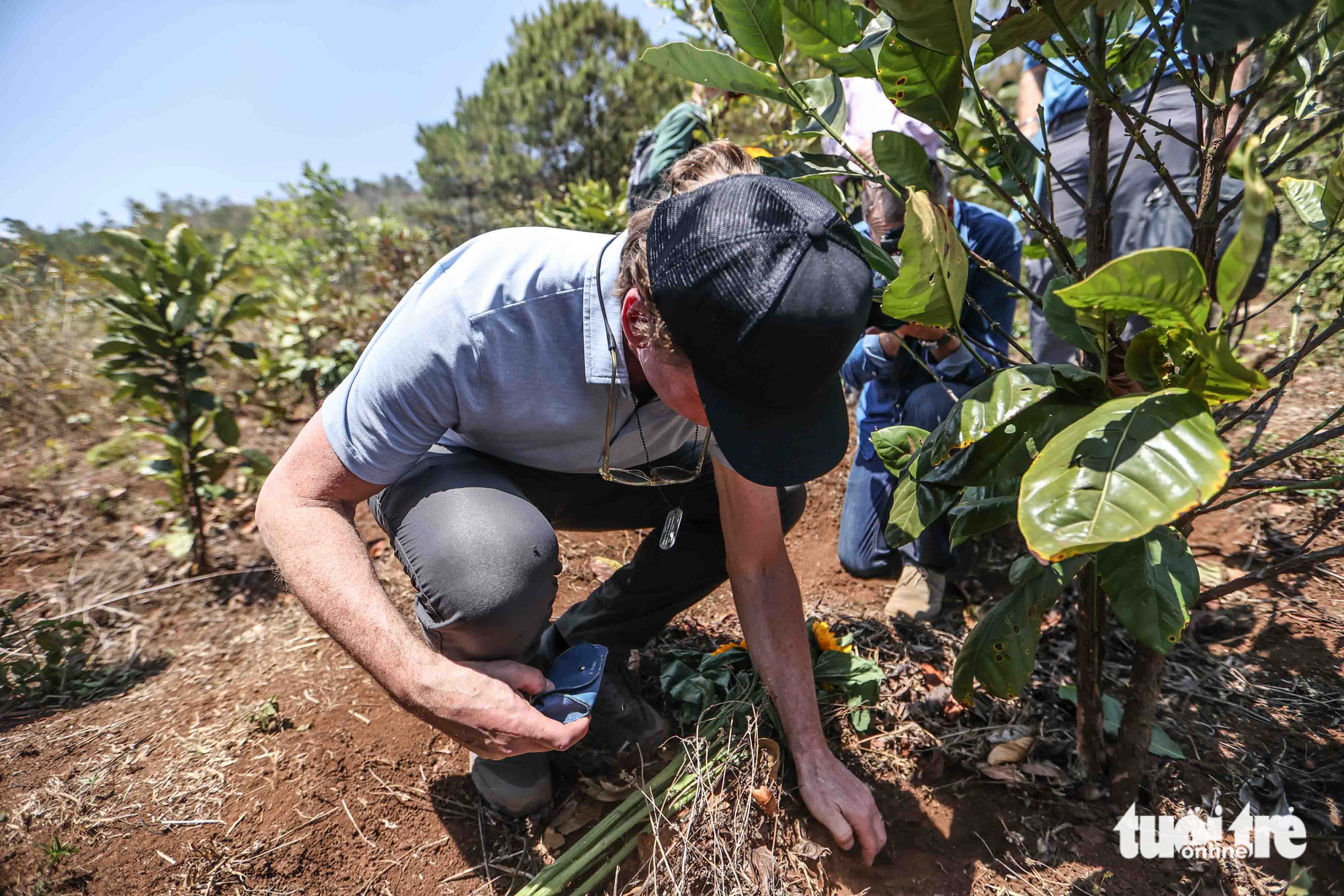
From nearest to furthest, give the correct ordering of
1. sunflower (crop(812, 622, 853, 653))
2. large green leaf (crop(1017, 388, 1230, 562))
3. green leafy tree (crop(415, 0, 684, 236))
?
large green leaf (crop(1017, 388, 1230, 562))
sunflower (crop(812, 622, 853, 653))
green leafy tree (crop(415, 0, 684, 236))

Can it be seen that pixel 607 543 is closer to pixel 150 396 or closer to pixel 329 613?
pixel 329 613

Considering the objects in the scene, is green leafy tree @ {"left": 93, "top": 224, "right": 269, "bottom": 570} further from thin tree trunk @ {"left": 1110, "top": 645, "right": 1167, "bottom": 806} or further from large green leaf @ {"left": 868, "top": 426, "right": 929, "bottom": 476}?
thin tree trunk @ {"left": 1110, "top": 645, "right": 1167, "bottom": 806}

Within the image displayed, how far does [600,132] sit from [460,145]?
3.10m

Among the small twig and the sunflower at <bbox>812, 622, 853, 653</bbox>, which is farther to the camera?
the sunflower at <bbox>812, 622, 853, 653</bbox>

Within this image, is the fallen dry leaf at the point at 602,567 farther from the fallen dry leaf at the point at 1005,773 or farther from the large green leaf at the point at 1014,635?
the large green leaf at the point at 1014,635

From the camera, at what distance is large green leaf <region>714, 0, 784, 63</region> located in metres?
1.13

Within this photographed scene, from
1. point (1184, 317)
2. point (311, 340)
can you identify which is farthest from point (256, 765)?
point (311, 340)

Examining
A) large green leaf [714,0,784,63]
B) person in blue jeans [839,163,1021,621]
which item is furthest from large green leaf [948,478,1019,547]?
person in blue jeans [839,163,1021,621]

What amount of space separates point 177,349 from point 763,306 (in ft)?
8.19

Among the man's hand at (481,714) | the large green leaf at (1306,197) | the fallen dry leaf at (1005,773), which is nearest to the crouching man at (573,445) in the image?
the man's hand at (481,714)

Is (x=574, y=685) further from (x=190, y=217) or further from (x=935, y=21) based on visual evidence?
(x=190, y=217)

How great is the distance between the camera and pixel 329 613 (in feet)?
4.16

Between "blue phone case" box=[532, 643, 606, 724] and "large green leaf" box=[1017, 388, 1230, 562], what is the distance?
35.0 inches

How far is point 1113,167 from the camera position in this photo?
2.64 m
